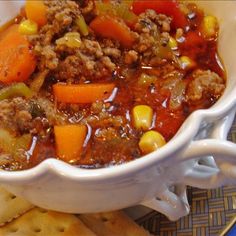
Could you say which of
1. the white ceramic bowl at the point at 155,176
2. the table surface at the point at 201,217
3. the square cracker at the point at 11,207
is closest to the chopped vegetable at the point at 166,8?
the white ceramic bowl at the point at 155,176

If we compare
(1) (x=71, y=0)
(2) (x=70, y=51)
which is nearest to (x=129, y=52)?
(2) (x=70, y=51)

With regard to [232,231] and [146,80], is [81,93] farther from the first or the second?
[232,231]

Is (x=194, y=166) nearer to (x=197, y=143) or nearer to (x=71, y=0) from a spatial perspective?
(x=197, y=143)

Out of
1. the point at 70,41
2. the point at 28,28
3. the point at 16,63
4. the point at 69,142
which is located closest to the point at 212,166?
the point at 69,142

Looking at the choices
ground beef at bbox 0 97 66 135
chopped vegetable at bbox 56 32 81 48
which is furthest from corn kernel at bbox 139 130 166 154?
chopped vegetable at bbox 56 32 81 48

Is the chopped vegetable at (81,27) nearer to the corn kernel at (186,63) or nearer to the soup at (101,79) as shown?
the soup at (101,79)

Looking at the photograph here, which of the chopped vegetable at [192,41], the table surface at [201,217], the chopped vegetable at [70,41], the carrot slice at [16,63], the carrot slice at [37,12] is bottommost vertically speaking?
the table surface at [201,217]
